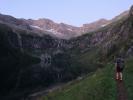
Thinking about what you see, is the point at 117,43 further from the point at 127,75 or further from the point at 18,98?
the point at 127,75

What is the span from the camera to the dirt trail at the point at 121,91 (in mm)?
30331

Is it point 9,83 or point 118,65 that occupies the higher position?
point 118,65

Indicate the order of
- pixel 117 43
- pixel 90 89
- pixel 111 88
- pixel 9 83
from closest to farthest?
pixel 111 88, pixel 90 89, pixel 9 83, pixel 117 43

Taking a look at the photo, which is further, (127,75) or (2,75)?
(2,75)

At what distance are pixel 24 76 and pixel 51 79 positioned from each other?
11174 millimetres

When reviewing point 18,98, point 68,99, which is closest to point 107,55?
point 18,98

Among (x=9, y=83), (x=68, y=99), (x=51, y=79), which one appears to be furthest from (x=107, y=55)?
(x=68, y=99)

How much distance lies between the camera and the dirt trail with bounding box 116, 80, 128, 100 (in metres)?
30.3

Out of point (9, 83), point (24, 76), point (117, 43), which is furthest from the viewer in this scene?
point (117, 43)

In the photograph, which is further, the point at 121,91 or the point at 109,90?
the point at 109,90

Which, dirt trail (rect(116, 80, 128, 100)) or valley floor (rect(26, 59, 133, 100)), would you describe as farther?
valley floor (rect(26, 59, 133, 100))

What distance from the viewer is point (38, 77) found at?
14425 cm

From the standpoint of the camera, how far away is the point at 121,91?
32.5 m

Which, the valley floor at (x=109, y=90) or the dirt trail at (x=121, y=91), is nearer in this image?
the dirt trail at (x=121, y=91)
